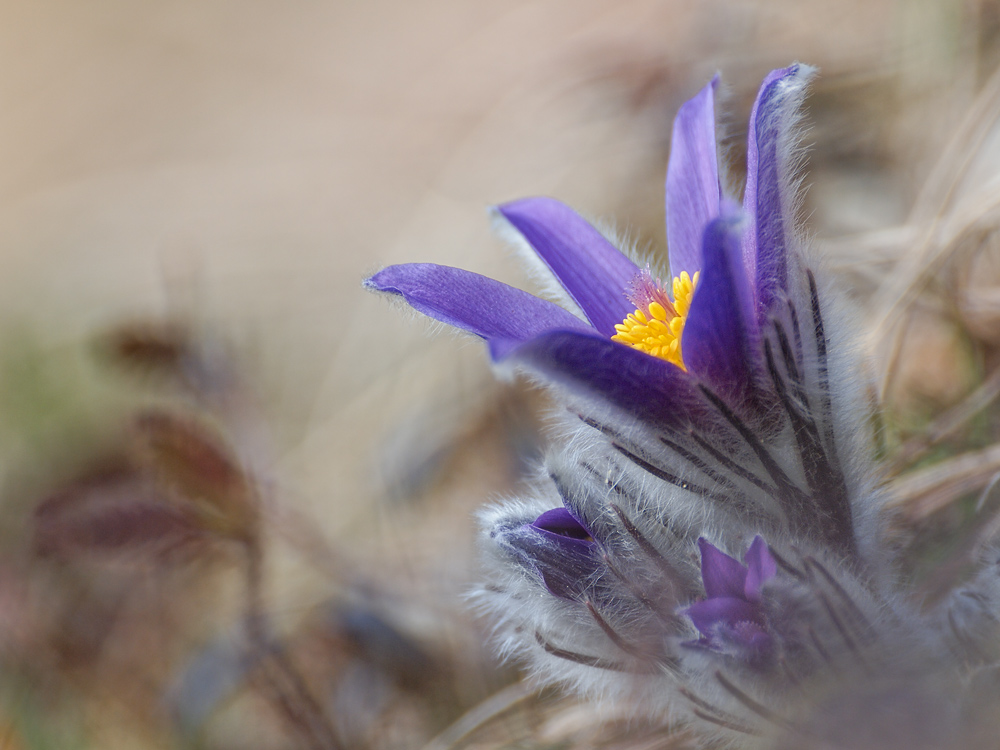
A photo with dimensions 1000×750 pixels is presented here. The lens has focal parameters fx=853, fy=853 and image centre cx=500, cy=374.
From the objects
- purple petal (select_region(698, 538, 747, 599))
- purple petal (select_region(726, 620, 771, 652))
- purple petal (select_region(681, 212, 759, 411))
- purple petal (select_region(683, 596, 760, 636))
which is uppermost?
purple petal (select_region(681, 212, 759, 411))

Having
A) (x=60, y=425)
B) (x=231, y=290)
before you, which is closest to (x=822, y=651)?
(x=60, y=425)

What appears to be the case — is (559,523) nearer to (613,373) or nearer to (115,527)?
(613,373)

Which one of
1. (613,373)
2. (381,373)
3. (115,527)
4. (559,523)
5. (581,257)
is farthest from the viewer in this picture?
(381,373)

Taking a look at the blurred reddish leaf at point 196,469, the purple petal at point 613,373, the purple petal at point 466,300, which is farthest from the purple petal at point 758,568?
the blurred reddish leaf at point 196,469

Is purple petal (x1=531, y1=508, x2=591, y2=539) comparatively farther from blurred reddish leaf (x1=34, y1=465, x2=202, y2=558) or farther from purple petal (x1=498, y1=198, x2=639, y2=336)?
blurred reddish leaf (x1=34, y1=465, x2=202, y2=558)

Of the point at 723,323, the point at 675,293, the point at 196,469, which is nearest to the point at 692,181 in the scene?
the point at 675,293

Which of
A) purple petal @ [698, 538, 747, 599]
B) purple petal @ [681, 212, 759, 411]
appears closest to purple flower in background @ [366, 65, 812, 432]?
purple petal @ [681, 212, 759, 411]

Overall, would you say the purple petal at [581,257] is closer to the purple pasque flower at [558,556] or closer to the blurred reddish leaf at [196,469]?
the purple pasque flower at [558,556]
